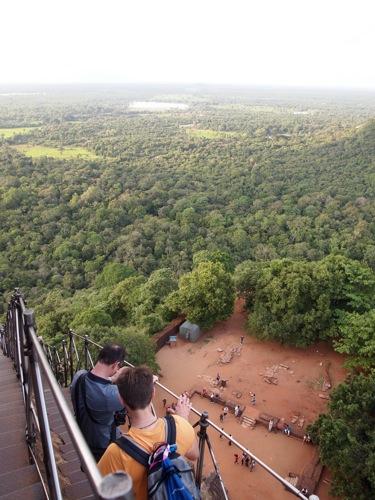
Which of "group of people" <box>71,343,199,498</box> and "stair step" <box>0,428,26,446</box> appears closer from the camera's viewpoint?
"group of people" <box>71,343,199,498</box>

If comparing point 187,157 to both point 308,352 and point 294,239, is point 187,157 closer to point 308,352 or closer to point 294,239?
point 294,239

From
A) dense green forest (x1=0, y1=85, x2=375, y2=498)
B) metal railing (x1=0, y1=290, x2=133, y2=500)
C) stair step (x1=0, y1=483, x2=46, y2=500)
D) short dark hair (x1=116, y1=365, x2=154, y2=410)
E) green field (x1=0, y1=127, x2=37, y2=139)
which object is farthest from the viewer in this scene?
green field (x1=0, y1=127, x2=37, y2=139)

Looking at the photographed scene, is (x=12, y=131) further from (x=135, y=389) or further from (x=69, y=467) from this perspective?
(x=135, y=389)

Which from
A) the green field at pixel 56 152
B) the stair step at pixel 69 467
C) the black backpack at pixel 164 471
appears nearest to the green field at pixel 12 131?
the green field at pixel 56 152

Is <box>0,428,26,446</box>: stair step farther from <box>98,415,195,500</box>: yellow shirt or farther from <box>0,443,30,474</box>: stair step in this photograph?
<box>98,415,195,500</box>: yellow shirt

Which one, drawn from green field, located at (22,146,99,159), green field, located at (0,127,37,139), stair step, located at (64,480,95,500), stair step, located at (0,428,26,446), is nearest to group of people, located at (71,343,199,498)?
stair step, located at (64,480,95,500)

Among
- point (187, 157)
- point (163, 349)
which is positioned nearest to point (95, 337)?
point (163, 349)
